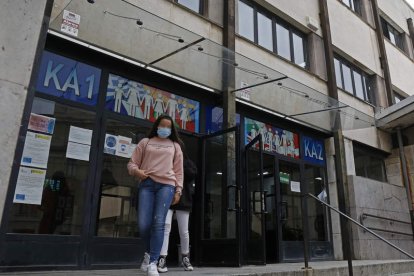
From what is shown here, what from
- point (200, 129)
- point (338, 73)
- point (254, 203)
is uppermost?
point (338, 73)

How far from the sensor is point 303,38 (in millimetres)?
10742

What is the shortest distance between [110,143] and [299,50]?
6.53m

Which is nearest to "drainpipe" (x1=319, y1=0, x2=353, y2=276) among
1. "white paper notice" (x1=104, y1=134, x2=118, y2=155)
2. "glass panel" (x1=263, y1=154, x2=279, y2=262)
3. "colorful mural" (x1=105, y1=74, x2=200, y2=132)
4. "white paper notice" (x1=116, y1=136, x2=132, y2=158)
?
"glass panel" (x1=263, y1=154, x2=279, y2=262)

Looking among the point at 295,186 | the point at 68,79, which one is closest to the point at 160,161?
the point at 68,79

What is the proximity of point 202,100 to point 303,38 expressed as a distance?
477 centimetres

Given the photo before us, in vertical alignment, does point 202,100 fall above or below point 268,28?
below

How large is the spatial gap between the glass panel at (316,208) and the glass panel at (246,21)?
3.57 metres

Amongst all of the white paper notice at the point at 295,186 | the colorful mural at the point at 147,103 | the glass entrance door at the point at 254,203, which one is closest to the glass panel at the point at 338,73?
the white paper notice at the point at 295,186

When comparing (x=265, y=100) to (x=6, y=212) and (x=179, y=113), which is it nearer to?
(x=179, y=113)

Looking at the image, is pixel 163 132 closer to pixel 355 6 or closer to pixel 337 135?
pixel 337 135

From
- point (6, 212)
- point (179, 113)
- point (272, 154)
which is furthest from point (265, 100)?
point (6, 212)

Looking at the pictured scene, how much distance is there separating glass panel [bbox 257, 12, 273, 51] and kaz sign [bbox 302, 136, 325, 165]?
99.4 inches

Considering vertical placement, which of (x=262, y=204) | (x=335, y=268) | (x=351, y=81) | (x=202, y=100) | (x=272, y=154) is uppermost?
(x=351, y=81)

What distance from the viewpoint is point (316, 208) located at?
9.44m
